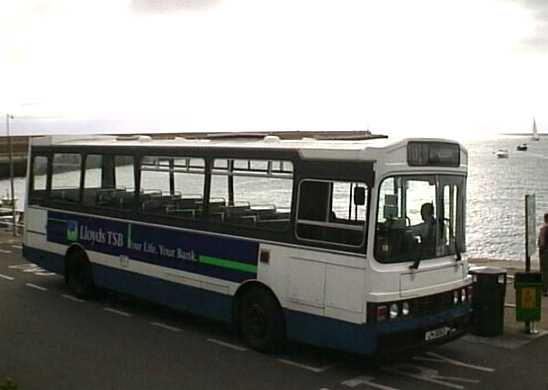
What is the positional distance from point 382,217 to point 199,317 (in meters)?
4.25

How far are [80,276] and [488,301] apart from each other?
21.9ft

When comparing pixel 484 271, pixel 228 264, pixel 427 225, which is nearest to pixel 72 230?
pixel 228 264

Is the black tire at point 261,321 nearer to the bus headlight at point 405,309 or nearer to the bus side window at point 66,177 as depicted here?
the bus headlight at point 405,309

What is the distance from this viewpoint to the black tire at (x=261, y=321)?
29.3ft

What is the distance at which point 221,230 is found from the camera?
9750 mm

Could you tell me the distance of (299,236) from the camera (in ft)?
28.5

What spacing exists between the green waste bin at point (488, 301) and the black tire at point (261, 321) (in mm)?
2791

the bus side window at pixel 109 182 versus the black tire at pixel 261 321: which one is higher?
the bus side window at pixel 109 182

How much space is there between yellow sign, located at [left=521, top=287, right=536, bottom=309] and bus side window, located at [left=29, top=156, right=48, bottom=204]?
27.3ft

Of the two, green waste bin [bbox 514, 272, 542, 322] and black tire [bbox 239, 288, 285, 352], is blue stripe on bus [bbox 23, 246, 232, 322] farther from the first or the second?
green waste bin [bbox 514, 272, 542, 322]

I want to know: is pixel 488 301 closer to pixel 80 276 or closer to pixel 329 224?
pixel 329 224

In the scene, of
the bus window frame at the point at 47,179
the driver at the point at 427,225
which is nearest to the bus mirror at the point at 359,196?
the driver at the point at 427,225

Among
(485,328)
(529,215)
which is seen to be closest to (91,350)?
(485,328)

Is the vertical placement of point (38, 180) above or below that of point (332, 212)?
above
